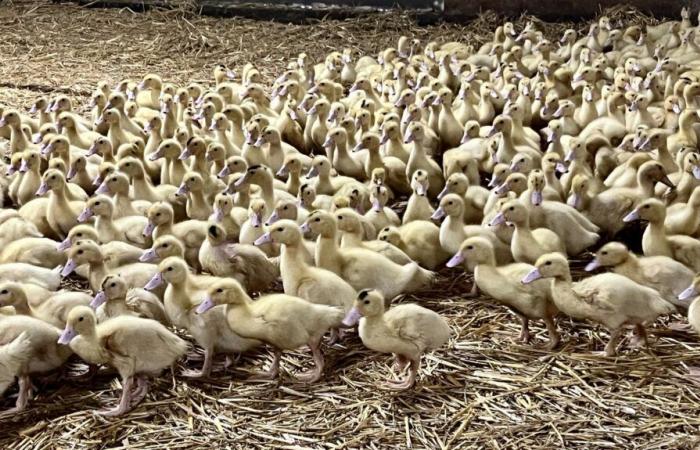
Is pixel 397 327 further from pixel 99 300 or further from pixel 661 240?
pixel 661 240

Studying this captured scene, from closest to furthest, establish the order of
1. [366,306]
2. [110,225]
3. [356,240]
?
1. [366,306]
2. [356,240]
3. [110,225]

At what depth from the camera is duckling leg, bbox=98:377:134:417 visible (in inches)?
159

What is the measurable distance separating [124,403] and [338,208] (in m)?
1.68

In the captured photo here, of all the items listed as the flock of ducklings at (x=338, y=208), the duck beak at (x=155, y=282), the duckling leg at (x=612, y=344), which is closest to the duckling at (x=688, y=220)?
the flock of ducklings at (x=338, y=208)

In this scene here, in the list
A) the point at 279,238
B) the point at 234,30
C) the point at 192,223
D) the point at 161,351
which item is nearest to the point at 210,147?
the point at 192,223

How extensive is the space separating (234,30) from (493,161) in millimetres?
5184

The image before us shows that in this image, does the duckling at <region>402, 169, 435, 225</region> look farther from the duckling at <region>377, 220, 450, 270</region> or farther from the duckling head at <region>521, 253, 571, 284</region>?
the duckling head at <region>521, 253, 571, 284</region>

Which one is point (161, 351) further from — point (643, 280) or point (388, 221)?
point (643, 280)

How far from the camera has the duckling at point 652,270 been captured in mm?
4527

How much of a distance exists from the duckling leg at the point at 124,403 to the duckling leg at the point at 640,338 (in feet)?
7.16

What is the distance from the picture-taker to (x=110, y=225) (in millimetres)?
5262

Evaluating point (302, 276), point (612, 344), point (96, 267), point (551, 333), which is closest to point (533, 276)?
point (551, 333)

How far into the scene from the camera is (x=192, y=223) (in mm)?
5188

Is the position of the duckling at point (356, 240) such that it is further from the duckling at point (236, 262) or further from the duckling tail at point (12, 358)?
the duckling tail at point (12, 358)
